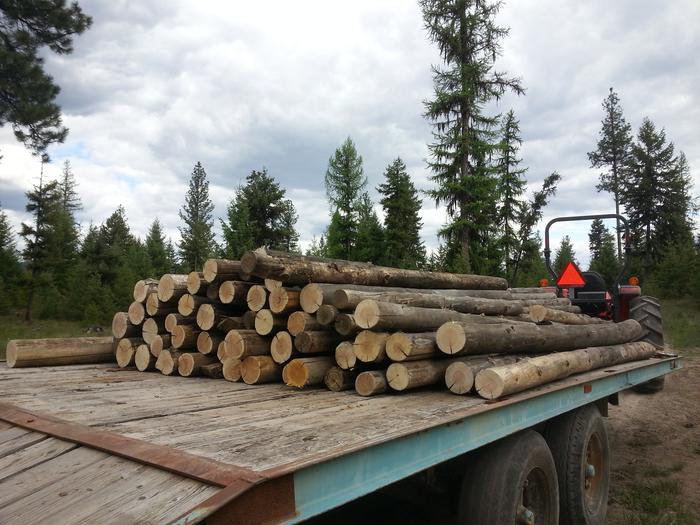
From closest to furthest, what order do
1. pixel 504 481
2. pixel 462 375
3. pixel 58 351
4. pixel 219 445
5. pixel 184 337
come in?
pixel 219 445, pixel 504 481, pixel 462 375, pixel 184 337, pixel 58 351

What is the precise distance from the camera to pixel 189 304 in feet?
17.1

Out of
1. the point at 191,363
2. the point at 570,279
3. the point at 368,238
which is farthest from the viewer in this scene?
the point at 368,238

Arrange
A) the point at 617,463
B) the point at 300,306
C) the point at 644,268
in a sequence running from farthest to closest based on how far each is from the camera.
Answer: the point at 644,268
the point at 617,463
the point at 300,306

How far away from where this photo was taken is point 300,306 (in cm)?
471

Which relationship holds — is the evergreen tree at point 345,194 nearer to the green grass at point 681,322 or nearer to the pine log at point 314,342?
the green grass at point 681,322

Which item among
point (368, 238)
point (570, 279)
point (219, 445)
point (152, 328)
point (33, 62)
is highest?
point (33, 62)

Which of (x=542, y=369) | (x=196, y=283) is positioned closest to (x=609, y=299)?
(x=542, y=369)

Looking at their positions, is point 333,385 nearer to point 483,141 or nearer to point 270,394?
point 270,394

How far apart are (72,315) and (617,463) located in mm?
29001

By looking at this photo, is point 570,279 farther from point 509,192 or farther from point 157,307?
Result: point 509,192

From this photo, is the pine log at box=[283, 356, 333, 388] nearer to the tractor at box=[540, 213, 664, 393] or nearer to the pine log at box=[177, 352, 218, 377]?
the pine log at box=[177, 352, 218, 377]

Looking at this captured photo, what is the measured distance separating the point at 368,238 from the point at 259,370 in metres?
28.9

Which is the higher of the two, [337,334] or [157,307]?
[157,307]

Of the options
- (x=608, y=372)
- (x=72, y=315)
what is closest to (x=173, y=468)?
(x=608, y=372)
